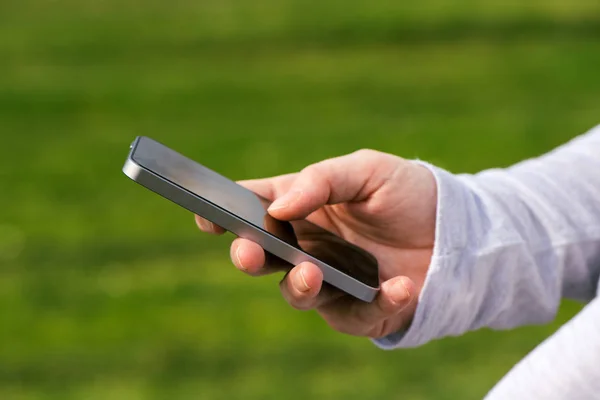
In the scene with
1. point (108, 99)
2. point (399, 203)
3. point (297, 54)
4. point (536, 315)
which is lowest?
point (108, 99)

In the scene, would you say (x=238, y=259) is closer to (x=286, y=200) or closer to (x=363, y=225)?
(x=286, y=200)

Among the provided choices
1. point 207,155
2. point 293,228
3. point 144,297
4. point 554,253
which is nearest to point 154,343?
A: point 144,297

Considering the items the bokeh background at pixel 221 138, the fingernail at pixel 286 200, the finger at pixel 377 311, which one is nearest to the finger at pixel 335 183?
the fingernail at pixel 286 200

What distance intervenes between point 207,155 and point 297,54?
26.2 inches

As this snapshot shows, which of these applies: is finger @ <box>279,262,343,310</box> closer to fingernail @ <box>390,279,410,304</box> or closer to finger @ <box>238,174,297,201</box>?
fingernail @ <box>390,279,410,304</box>

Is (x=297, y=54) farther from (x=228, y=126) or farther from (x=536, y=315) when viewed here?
(x=536, y=315)

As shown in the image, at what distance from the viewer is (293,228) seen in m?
0.96

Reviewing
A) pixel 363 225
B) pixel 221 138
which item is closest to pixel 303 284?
pixel 363 225

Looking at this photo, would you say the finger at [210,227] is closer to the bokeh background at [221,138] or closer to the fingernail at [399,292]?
the fingernail at [399,292]

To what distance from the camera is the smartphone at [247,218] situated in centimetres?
80

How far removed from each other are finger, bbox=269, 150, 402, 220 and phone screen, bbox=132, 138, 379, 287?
31mm

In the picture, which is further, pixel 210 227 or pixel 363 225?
pixel 363 225

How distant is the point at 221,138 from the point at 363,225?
1.25 metres

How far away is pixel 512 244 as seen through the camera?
97cm
